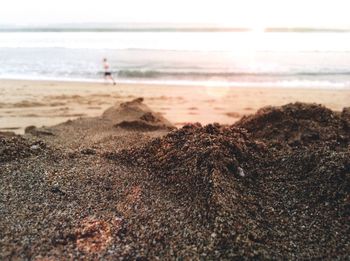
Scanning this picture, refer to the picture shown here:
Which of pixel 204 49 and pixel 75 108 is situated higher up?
pixel 204 49

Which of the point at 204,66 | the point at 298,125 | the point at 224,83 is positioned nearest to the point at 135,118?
the point at 298,125

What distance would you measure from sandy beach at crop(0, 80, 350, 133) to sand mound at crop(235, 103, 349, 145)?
7.84 ft

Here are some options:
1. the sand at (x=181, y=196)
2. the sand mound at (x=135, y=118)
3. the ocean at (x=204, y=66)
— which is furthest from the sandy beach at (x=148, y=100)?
the sand at (x=181, y=196)

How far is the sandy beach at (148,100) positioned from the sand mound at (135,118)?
36.8 inches

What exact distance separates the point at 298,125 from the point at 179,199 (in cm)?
285

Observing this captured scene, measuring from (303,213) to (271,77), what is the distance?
41.3 feet

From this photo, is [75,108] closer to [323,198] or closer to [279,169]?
[279,169]

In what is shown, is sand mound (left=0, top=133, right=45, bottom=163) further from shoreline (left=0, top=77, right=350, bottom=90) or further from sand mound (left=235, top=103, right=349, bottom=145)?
shoreline (left=0, top=77, right=350, bottom=90)

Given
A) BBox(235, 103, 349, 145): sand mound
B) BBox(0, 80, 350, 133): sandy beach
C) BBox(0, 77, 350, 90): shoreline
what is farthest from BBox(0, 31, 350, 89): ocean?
BBox(235, 103, 349, 145): sand mound

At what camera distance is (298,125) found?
5.80 meters

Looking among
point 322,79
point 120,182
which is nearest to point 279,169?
point 120,182

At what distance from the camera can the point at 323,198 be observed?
139 inches

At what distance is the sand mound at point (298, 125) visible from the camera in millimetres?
5410

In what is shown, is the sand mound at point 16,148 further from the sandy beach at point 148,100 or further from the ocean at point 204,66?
the ocean at point 204,66
